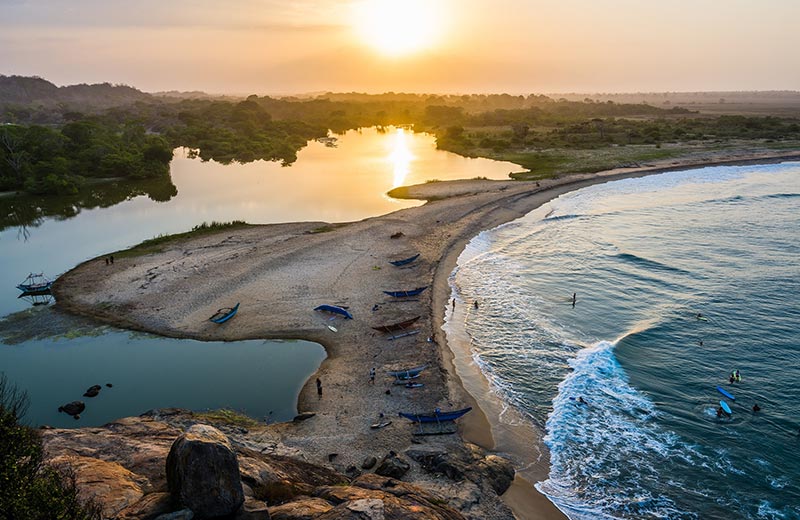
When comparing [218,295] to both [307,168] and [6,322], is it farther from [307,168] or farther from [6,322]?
[307,168]

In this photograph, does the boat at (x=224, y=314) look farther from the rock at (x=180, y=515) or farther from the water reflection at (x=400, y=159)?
the water reflection at (x=400, y=159)

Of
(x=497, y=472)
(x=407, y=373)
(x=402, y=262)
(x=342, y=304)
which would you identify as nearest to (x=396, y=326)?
(x=407, y=373)

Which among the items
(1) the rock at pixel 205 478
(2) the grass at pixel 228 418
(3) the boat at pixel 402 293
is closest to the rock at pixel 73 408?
(2) the grass at pixel 228 418

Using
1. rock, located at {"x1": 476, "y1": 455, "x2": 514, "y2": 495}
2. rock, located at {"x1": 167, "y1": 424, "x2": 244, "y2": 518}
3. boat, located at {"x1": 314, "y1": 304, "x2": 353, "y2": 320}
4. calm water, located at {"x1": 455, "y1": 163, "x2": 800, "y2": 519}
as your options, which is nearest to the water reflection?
calm water, located at {"x1": 455, "y1": 163, "x2": 800, "y2": 519}

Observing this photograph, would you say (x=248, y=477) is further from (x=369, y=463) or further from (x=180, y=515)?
(x=369, y=463)

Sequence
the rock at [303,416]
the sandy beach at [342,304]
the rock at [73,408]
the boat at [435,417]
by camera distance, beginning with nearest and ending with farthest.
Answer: the sandy beach at [342,304] → the boat at [435,417] → the rock at [303,416] → the rock at [73,408]

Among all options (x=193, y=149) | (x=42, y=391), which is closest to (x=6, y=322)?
(x=42, y=391)

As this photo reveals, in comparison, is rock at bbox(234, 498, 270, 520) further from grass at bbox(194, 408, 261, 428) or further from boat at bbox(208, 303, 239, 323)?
boat at bbox(208, 303, 239, 323)
